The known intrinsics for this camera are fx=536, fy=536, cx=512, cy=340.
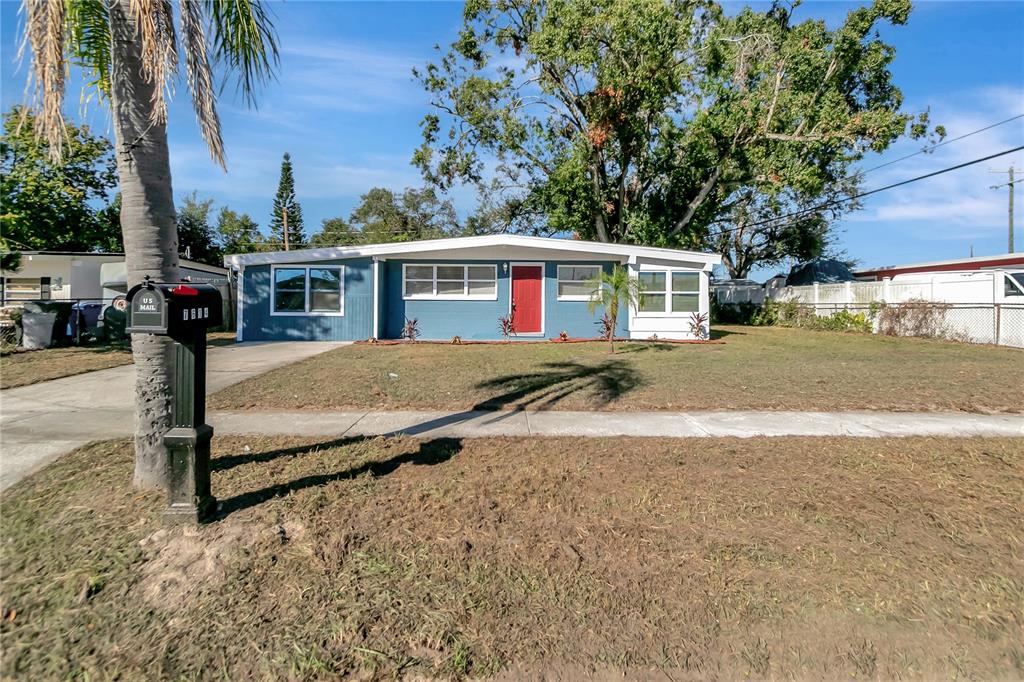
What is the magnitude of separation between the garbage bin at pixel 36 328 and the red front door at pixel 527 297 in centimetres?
1223

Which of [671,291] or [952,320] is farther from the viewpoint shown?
[671,291]

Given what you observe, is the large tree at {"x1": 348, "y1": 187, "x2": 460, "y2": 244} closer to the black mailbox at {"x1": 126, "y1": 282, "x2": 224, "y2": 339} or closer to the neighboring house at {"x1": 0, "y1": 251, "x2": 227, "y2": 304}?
the neighboring house at {"x1": 0, "y1": 251, "x2": 227, "y2": 304}

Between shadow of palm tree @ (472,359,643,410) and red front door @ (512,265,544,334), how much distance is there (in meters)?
6.09

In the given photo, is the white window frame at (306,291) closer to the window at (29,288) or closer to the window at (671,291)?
the window at (671,291)

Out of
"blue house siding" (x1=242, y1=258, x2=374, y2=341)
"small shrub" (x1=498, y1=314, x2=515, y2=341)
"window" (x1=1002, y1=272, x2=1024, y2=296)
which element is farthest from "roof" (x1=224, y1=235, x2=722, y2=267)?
"window" (x1=1002, y1=272, x2=1024, y2=296)

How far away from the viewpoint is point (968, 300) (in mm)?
16750

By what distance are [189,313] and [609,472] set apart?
11.1ft

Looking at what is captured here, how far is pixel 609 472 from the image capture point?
462cm

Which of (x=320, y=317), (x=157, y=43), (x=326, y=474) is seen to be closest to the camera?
(x=157, y=43)

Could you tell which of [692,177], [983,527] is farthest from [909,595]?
[692,177]

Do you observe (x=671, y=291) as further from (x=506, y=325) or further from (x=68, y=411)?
(x=68, y=411)

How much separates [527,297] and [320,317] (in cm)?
644

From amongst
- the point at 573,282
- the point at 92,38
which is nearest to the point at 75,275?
the point at 573,282

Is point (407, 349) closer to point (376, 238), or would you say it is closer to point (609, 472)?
point (609, 472)
